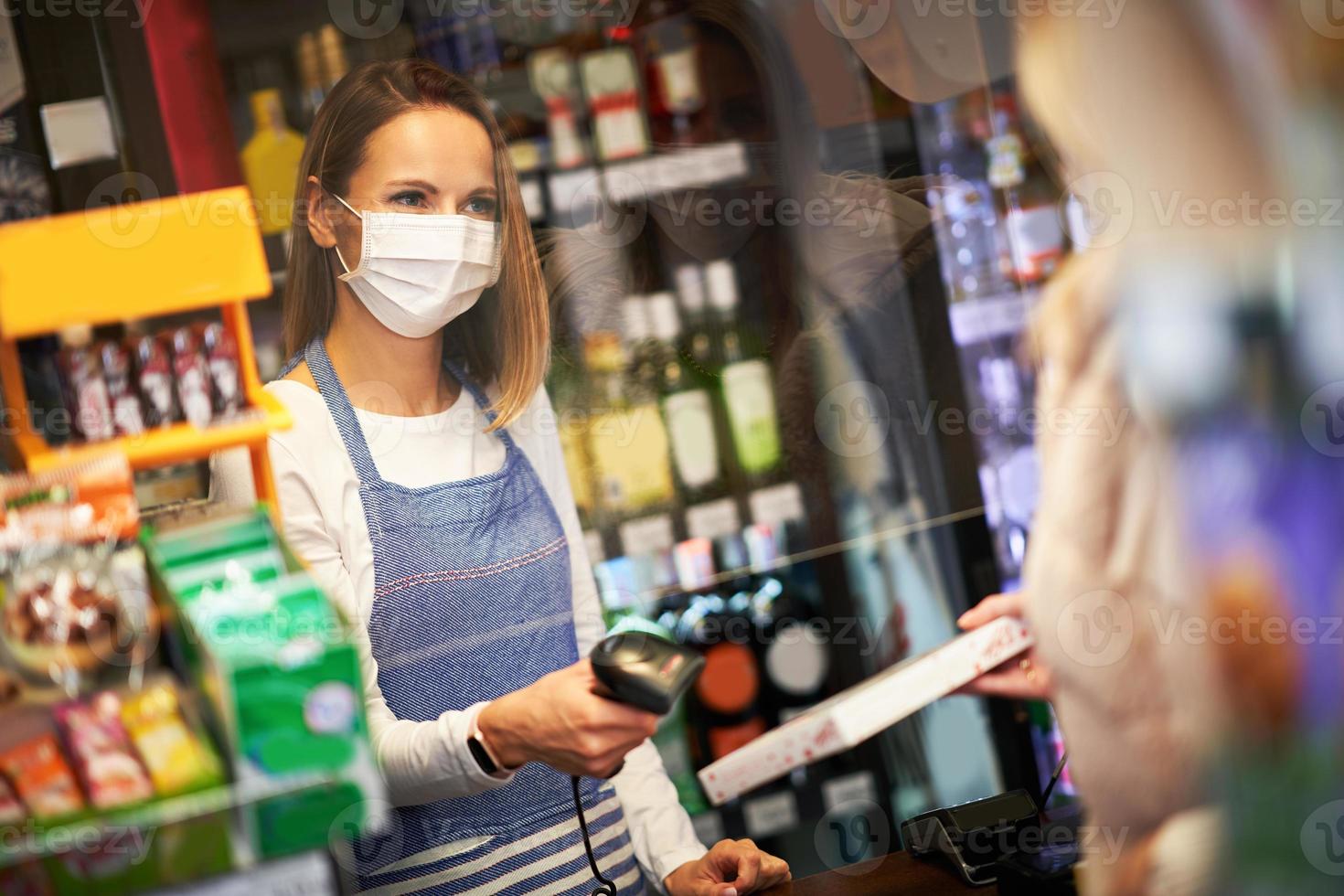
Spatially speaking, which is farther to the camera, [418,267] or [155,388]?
[418,267]

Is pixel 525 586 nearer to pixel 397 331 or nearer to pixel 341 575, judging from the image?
pixel 341 575

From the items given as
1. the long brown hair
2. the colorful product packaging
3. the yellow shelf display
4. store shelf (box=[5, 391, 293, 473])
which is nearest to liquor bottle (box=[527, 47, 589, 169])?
the long brown hair

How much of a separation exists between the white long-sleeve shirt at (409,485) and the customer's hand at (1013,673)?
0.55 meters

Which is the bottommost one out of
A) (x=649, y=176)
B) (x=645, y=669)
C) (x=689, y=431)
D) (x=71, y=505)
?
(x=645, y=669)

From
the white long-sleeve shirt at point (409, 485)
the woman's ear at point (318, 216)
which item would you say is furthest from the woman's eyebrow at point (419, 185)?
the white long-sleeve shirt at point (409, 485)

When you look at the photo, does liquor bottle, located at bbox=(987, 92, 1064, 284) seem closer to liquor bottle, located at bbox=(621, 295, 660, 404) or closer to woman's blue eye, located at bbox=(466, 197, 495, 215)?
liquor bottle, located at bbox=(621, 295, 660, 404)

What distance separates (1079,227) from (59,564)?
171 centimetres

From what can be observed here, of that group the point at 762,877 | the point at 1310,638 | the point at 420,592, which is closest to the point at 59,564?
the point at 420,592

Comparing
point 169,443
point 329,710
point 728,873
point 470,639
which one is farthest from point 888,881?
point 169,443

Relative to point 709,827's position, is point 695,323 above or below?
above

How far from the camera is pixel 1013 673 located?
78.5 inches

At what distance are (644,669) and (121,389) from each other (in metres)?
0.76

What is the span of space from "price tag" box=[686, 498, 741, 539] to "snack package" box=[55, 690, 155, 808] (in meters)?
1.02

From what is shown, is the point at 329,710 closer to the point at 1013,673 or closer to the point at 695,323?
the point at 695,323
